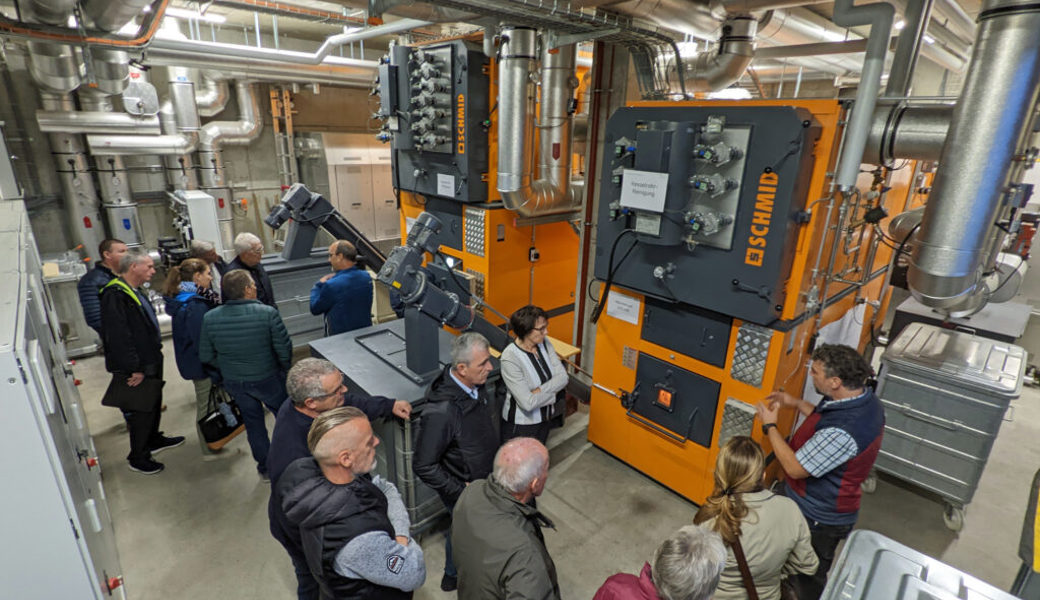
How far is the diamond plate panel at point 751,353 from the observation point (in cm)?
278

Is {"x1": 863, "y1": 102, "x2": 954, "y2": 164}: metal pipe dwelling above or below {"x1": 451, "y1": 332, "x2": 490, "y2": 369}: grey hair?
above

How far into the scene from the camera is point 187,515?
3.27m

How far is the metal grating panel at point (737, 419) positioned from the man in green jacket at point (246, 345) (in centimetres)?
271

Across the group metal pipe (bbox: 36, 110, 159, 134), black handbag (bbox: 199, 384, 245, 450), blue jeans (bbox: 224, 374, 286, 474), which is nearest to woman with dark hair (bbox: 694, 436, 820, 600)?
blue jeans (bbox: 224, 374, 286, 474)

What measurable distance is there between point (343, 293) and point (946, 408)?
4.16 metres

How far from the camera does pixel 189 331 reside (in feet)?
11.1

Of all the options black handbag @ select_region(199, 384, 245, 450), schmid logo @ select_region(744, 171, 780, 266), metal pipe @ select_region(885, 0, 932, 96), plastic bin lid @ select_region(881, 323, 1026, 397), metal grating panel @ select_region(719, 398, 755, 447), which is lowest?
black handbag @ select_region(199, 384, 245, 450)

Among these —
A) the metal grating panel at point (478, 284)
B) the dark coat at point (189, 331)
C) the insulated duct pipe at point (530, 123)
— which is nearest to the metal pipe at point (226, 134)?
the dark coat at point (189, 331)

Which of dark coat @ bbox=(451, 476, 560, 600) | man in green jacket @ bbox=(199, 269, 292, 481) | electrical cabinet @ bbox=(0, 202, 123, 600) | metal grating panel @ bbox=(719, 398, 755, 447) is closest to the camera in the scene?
electrical cabinet @ bbox=(0, 202, 123, 600)

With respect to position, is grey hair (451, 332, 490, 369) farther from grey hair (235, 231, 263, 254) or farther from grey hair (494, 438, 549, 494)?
grey hair (235, 231, 263, 254)

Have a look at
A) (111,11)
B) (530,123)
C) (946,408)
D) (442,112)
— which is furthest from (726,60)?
(111,11)

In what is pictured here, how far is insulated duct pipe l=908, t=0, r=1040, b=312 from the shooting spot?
1.88 meters

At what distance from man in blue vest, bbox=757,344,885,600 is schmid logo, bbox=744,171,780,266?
0.57 m

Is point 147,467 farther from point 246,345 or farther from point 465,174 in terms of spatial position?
point 465,174
